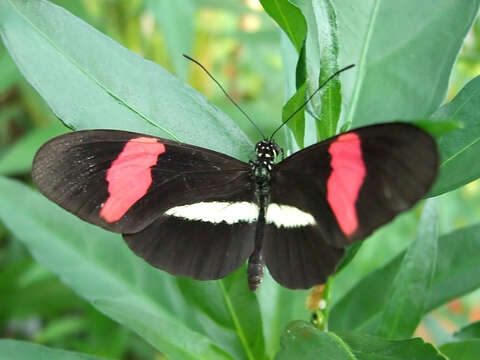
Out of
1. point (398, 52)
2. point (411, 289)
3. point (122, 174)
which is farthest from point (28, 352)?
point (398, 52)

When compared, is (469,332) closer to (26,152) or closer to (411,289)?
(411,289)

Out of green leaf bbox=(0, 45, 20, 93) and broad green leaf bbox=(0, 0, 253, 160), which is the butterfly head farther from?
green leaf bbox=(0, 45, 20, 93)

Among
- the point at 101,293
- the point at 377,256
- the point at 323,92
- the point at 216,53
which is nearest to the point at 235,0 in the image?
the point at 216,53

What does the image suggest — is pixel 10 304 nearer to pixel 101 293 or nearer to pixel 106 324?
pixel 106 324

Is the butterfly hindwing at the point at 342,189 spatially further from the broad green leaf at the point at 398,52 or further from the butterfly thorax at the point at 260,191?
the broad green leaf at the point at 398,52

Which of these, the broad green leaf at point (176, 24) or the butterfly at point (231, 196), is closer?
the butterfly at point (231, 196)

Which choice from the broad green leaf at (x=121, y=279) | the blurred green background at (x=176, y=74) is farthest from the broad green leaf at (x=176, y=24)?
the broad green leaf at (x=121, y=279)

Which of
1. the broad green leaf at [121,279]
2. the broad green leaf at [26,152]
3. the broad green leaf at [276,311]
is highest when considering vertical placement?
the broad green leaf at [121,279]
